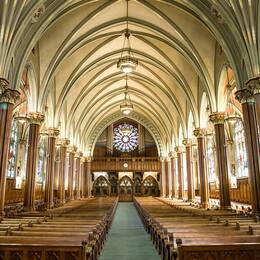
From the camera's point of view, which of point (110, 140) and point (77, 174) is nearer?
point (77, 174)

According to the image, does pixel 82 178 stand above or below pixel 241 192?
above

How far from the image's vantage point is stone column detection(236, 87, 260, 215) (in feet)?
33.1

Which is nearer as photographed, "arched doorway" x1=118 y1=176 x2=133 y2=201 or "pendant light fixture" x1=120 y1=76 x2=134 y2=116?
"pendant light fixture" x1=120 y1=76 x2=134 y2=116

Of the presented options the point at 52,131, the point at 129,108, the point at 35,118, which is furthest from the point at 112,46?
the point at 35,118

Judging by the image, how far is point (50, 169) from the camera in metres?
17.1

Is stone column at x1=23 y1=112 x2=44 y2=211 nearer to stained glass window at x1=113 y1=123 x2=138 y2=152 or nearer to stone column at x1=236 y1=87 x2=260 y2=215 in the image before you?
stone column at x1=236 y1=87 x2=260 y2=215

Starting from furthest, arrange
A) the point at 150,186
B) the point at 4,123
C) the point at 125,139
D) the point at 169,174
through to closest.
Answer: the point at 125,139 < the point at 150,186 < the point at 169,174 < the point at 4,123

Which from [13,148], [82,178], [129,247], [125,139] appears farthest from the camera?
[125,139]

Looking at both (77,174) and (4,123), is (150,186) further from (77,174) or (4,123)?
(4,123)

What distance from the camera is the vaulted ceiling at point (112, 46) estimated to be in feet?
38.5

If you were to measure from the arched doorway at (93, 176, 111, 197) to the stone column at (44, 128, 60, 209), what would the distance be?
2026cm

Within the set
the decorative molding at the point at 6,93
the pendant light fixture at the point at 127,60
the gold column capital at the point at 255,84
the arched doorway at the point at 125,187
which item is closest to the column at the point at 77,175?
the arched doorway at the point at 125,187

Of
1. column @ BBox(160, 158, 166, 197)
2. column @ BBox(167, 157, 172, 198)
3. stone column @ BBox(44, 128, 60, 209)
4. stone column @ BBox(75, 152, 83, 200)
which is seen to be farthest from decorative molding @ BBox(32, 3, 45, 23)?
column @ BBox(160, 158, 166, 197)

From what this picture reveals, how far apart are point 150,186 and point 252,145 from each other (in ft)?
91.7
